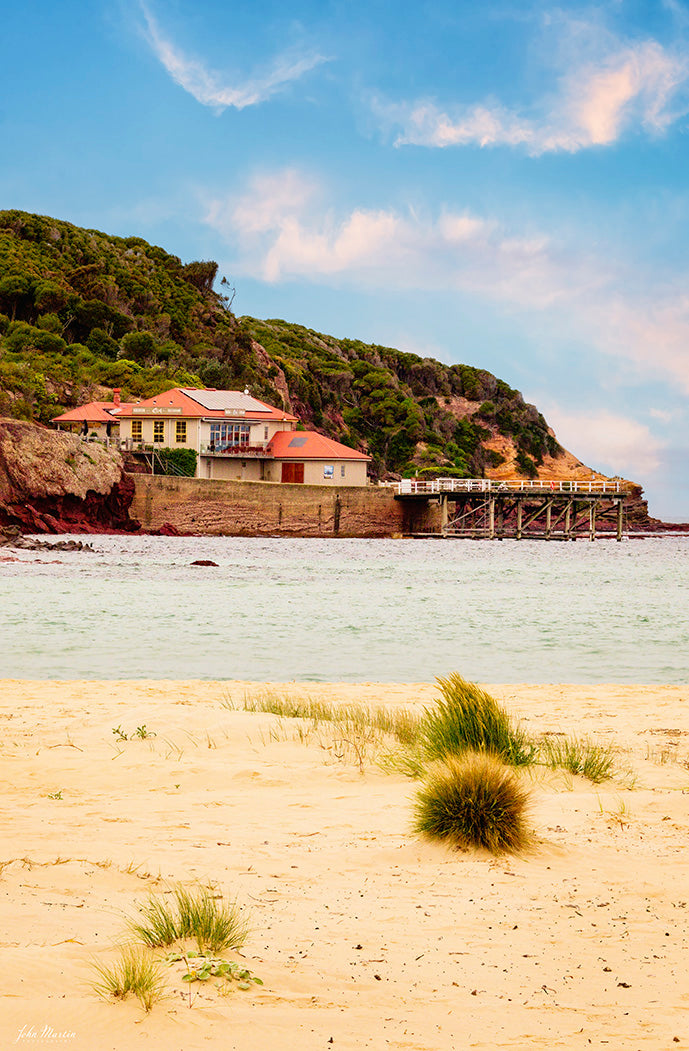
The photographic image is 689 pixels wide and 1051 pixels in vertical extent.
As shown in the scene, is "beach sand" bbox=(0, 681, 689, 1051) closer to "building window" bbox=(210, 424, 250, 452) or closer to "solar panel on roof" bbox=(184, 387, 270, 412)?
"building window" bbox=(210, 424, 250, 452)

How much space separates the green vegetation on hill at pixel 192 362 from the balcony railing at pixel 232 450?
13561 mm

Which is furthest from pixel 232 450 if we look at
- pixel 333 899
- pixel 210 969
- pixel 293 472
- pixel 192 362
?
pixel 210 969

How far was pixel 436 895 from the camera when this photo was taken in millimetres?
5039

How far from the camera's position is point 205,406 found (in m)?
71.5

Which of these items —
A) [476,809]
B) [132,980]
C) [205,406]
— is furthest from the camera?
[205,406]

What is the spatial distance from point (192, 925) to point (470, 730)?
13.1 ft

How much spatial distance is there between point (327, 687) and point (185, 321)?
10543cm

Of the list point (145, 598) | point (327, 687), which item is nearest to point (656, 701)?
point (327, 687)

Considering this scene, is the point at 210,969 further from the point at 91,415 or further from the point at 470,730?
the point at 91,415

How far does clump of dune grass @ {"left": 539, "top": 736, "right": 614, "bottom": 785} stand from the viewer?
7645 millimetres

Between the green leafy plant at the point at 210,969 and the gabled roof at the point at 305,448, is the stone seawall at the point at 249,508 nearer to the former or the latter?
the gabled roof at the point at 305,448

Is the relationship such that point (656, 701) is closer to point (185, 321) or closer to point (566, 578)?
point (566, 578)

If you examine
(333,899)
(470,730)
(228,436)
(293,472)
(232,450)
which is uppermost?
(228,436)

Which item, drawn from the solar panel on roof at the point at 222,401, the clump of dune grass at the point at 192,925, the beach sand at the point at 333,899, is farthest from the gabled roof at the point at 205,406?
the clump of dune grass at the point at 192,925
